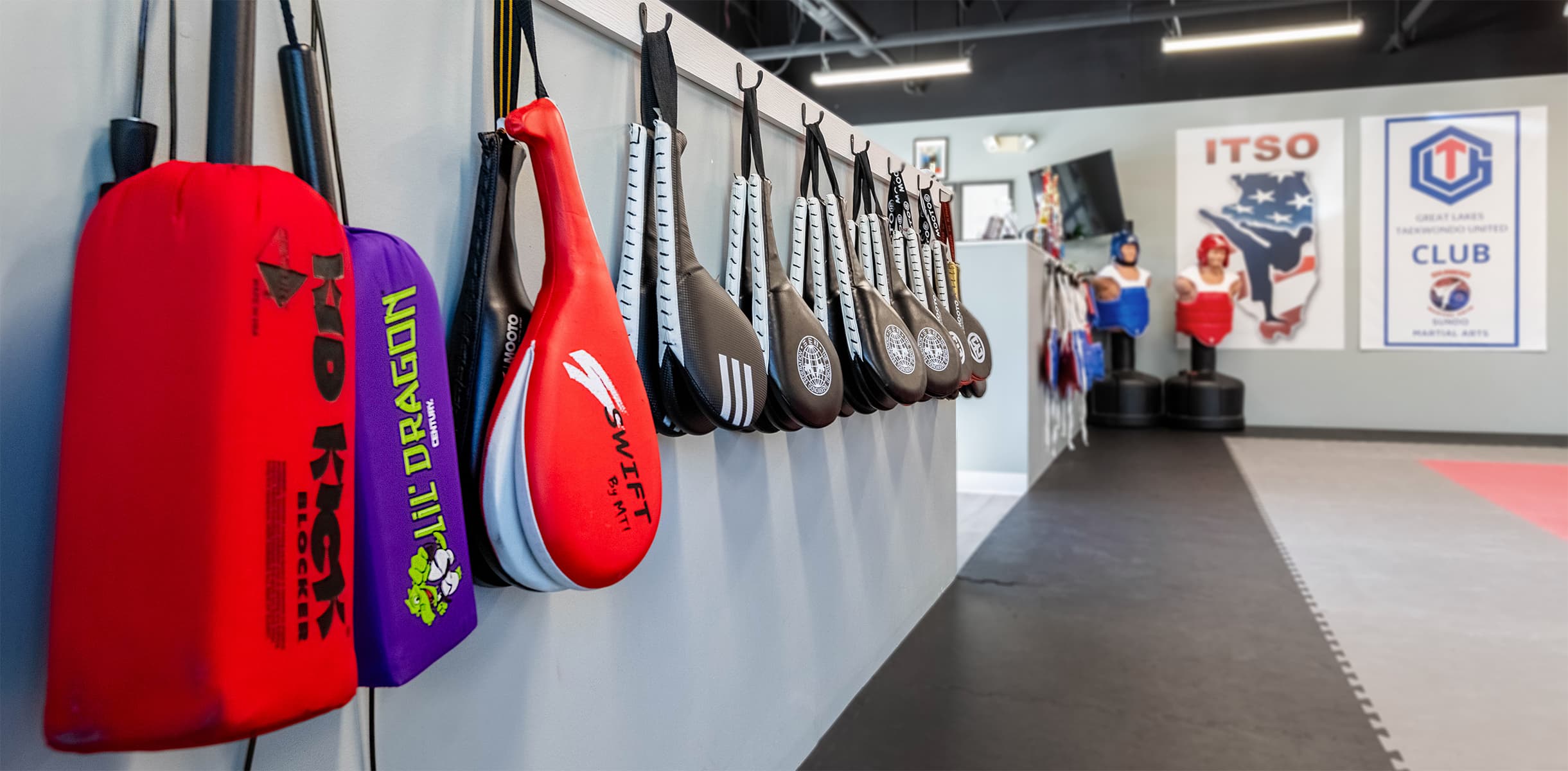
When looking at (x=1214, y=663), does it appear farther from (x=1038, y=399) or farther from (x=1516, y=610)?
(x=1038, y=399)

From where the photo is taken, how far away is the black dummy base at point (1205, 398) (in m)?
7.36

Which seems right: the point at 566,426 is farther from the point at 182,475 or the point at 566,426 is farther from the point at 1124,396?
the point at 1124,396

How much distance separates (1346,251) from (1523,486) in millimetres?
3421

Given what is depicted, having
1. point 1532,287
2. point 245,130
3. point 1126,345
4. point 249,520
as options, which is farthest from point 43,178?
point 1532,287

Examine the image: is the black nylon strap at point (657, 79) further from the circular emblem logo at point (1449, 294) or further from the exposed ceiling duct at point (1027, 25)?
the circular emblem logo at point (1449, 294)

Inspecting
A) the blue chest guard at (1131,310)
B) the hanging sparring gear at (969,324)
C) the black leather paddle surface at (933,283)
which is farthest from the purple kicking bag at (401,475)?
the blue chest guard at (1131,310)

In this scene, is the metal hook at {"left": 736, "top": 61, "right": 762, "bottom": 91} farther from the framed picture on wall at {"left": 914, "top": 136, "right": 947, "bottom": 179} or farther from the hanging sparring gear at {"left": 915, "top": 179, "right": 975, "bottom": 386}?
the framed picture on wall at {"left": 914, "top": 136, "right": 947, "bottom": 179}

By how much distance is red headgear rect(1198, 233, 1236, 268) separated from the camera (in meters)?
7.60

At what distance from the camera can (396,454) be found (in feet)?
2.27

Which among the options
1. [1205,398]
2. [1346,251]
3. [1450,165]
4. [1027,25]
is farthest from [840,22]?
[1450,165]

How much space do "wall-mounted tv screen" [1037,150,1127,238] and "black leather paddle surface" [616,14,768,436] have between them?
7251mm

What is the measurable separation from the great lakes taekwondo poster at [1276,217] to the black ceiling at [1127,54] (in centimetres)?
43

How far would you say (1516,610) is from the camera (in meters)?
2.69

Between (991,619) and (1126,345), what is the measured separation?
5.71 m
